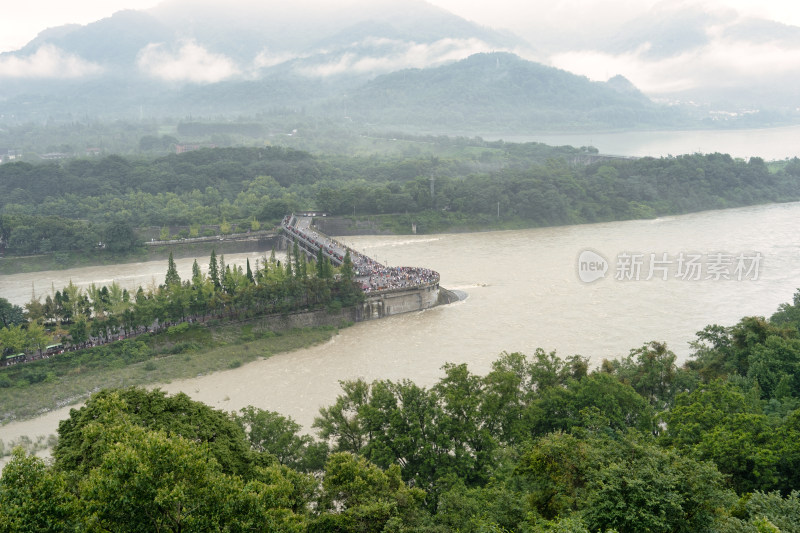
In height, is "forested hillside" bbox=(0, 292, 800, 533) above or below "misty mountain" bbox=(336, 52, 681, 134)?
below

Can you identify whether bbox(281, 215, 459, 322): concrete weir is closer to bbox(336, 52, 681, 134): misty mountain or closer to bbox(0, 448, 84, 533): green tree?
bbox(0, 448, 84, 533): green tree

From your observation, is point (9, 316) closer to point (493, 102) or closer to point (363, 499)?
point (363, 499)

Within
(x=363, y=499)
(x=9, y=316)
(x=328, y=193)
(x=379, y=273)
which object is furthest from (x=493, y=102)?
(x=363, y=499)

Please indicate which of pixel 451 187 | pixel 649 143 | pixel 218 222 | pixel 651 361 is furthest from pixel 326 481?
pixel 649 143

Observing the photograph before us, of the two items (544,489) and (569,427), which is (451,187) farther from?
(544,489)

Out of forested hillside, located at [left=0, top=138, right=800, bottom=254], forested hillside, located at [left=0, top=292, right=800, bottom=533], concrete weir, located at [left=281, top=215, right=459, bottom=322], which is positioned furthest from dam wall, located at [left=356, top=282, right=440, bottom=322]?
forested hillside, located at [left=0, top=138, right=800, bottom=254]

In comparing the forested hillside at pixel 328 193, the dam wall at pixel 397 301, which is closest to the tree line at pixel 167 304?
the dam wall at pixel 397 301
